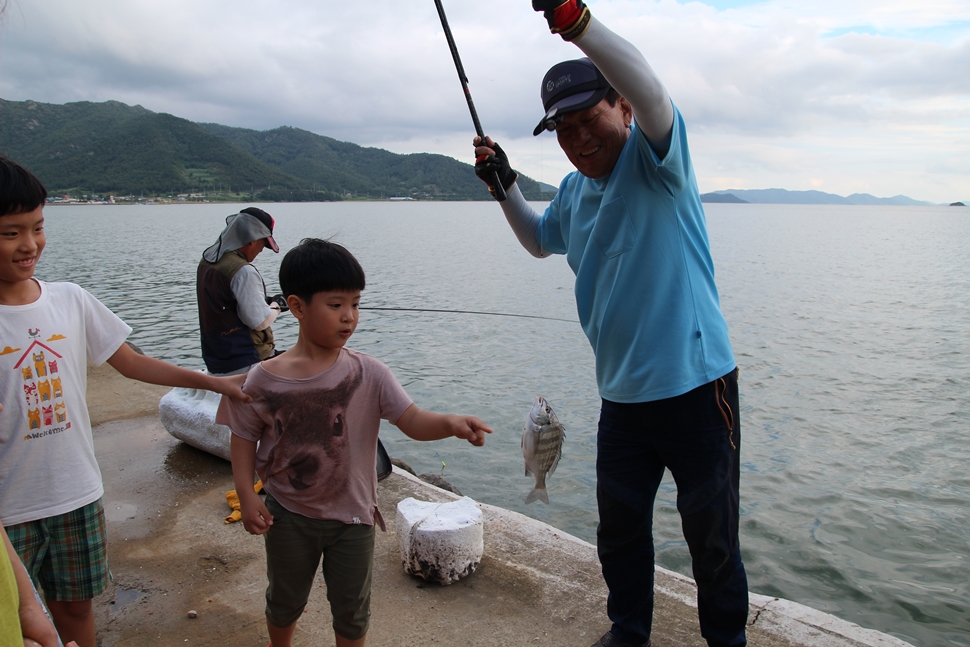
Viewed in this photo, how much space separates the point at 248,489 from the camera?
2516 millimetres

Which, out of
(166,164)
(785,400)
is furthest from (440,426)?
(166,164)

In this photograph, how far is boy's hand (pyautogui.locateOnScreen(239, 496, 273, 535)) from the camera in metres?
2.48

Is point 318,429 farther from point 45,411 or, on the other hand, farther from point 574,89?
point 574,89

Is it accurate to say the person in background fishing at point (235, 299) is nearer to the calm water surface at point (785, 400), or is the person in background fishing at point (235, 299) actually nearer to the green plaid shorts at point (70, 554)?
the calm water surface at point (785, 400)

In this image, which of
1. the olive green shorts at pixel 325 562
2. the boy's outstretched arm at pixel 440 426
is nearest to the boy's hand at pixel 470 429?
the boy's outstretched arm at pixel 440 426

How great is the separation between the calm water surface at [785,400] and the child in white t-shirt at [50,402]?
1.20 m

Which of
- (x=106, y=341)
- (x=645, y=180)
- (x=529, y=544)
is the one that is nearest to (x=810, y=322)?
(x=529, y=544)

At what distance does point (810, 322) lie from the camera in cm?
1778

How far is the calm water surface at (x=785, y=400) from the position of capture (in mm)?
6398

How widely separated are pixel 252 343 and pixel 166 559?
1.63 m

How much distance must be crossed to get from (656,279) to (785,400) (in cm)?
984

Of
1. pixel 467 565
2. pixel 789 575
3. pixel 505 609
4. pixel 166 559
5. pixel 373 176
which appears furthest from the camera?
pixel 373 176

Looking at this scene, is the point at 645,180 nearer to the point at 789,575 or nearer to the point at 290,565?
the point at 290,565

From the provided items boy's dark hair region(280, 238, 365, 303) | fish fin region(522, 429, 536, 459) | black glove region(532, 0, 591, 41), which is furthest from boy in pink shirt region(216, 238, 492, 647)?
black glove region(532, 0, 591, 41)
